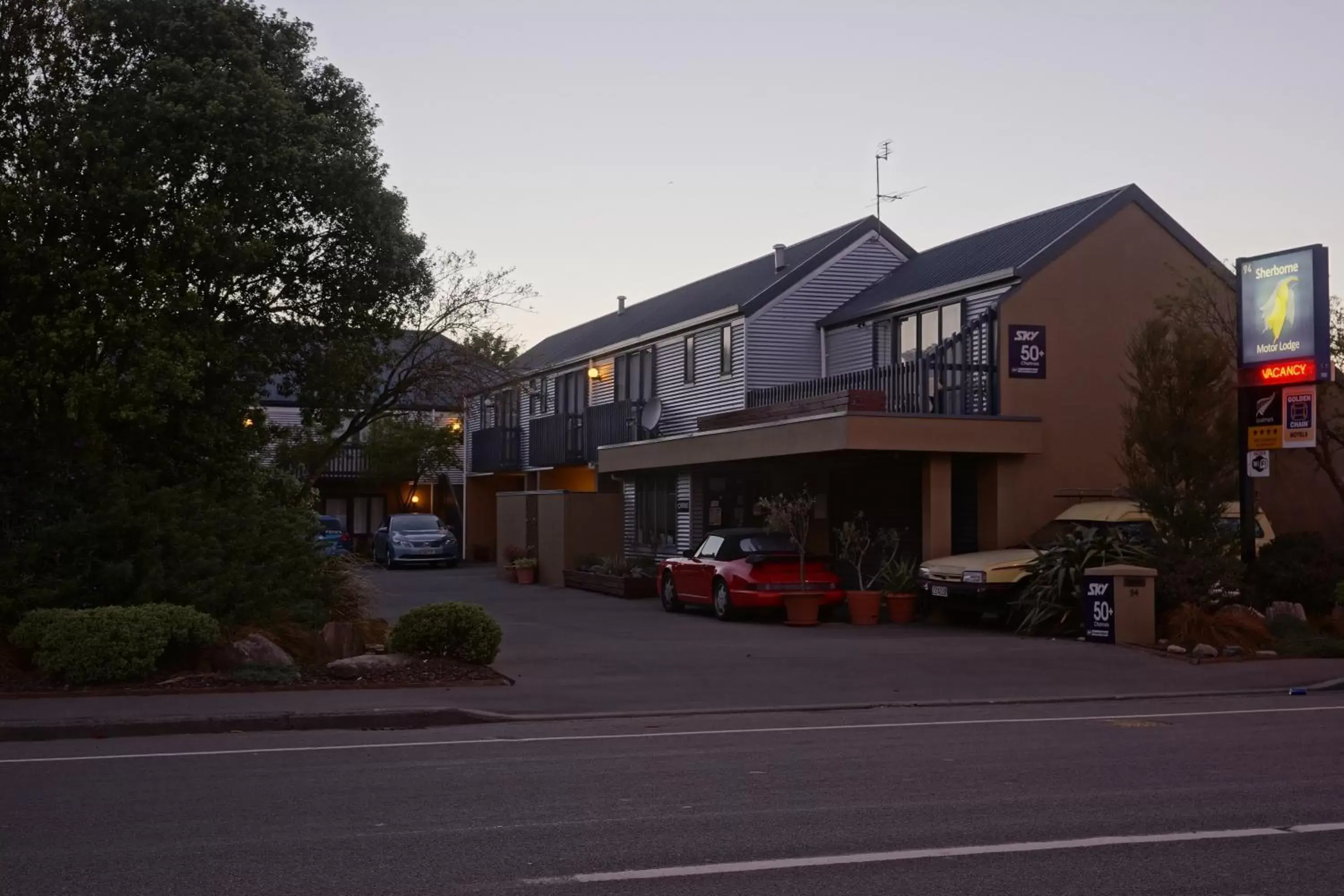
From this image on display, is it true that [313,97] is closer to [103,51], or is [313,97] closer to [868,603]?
[103,51]

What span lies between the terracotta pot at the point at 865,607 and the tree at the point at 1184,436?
437 cm

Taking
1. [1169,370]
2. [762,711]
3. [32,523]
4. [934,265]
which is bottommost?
[762,711]

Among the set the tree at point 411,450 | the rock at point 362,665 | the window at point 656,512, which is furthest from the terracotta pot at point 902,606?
the tree at point 411,450

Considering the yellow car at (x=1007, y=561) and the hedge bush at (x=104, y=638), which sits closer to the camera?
the hedge bush at (x=104, y=638)

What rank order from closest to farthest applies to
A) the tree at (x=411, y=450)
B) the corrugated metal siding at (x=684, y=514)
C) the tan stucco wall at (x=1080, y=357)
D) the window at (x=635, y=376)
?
1. the tan stucco wall at (x=1080, y=357)
2. the corrugated metal siding at (x=684, y=514)
3. the window at (x=635, y=376)
4. the tree at (x=411, y=450)

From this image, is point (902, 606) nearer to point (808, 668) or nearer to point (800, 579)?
point (800, 579)

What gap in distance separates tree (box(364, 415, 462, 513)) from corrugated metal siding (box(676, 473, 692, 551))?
15.2 m

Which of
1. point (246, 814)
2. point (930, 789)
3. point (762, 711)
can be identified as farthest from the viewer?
point (762, 711)

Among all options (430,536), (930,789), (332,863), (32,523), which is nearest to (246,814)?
(332,863)

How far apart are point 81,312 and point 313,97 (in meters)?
4.86

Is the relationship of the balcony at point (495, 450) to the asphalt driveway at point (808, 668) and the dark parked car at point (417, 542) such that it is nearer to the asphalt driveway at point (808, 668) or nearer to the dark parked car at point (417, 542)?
the dark parked car at point (417, 542)

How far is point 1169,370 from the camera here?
20734 mm

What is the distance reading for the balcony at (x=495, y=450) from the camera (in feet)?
144

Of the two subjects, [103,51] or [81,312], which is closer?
[81,312]
